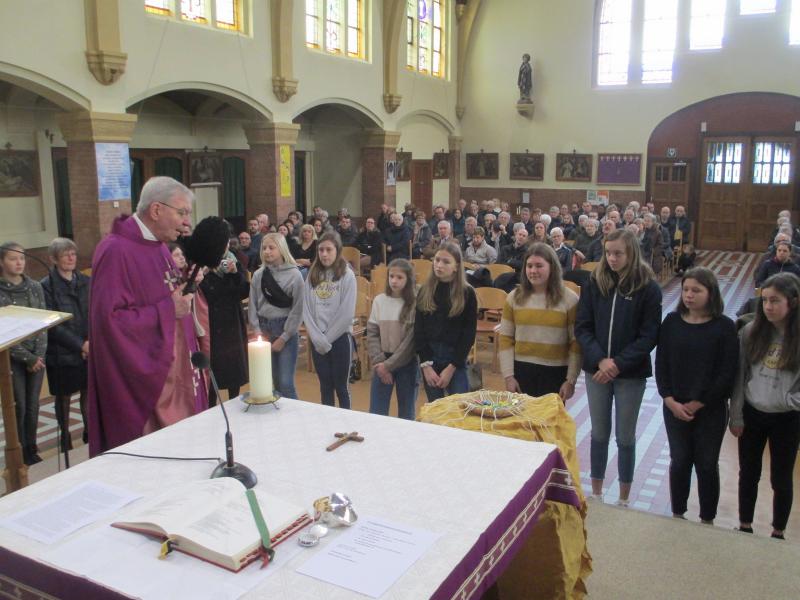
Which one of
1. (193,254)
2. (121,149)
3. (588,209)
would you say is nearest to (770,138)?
(588,209)

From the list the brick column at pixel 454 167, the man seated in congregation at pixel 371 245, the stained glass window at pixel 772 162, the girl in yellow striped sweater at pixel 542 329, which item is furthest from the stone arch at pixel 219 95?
the stained glass window at pixel 772 162

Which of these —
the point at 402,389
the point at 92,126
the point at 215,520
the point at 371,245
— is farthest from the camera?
the point at 371,245

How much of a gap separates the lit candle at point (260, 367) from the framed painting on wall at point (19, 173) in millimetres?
9877

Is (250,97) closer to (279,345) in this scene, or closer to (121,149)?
(121,149)

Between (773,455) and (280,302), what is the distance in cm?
332

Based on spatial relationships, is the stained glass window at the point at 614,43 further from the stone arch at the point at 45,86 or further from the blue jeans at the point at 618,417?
the blue jeans at the point at 618,417

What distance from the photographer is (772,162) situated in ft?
57.7

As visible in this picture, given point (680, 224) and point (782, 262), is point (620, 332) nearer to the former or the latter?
point (782, 262)

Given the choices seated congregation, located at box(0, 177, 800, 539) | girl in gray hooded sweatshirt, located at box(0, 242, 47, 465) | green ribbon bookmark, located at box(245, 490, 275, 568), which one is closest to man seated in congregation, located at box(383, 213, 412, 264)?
seated congregation, located at box(0, 177, 800, 539)

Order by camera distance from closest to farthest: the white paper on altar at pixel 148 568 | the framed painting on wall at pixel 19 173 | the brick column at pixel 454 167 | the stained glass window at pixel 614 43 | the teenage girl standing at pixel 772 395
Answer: the white paper on altar at pixel 148 568 < the teenage girl standing at pixel 772 395 < the framed painting on wall at pixel 19 173 < the stained glass window at pixel 614 43 < the brick column at pixel 454 167

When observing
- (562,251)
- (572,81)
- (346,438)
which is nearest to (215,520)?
(346,438)

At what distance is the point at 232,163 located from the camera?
50.2 feet

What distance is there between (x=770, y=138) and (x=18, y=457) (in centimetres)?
1819

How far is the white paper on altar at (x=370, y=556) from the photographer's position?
1526mm
